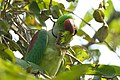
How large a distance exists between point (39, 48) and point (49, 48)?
59 millimetres

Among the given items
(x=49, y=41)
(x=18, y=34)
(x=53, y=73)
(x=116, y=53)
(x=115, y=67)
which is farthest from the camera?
(x=49, y=41)

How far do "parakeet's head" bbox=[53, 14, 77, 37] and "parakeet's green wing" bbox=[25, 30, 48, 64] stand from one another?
0.23ft

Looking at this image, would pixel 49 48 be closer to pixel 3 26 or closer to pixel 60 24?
pixel 60 24

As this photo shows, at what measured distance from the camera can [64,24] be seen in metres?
1.79

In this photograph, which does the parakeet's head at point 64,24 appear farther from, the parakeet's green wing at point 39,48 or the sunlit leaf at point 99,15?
the sunlit leaf at point 99,15

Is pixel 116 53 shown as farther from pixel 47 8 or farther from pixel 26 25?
pixel 26 25

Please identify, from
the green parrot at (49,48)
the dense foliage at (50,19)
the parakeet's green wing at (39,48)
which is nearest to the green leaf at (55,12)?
the dense foliage at (50,19)

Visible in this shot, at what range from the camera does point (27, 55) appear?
5.32ft

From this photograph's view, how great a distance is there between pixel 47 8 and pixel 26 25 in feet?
0.62

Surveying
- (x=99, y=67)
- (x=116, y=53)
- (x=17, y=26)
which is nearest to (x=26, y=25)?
(x=17, y=26)

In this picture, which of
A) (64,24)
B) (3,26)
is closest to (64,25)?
(64,24)

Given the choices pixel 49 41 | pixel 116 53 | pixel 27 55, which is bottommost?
pixel 116 53

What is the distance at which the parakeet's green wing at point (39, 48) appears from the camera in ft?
5.55

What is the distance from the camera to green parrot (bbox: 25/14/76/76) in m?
1.66
